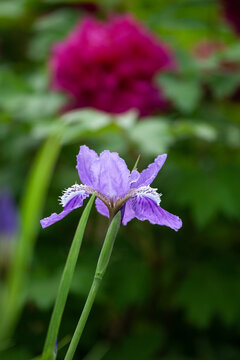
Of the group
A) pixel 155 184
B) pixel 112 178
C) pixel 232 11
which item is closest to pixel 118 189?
pixel 112 178

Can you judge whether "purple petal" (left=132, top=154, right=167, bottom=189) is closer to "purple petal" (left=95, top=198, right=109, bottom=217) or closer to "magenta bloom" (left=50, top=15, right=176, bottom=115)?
"purple petal" (left=95, top=198, right=109, bottom=217)

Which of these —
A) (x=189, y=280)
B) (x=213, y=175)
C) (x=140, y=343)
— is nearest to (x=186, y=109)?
(x=213, y=175)

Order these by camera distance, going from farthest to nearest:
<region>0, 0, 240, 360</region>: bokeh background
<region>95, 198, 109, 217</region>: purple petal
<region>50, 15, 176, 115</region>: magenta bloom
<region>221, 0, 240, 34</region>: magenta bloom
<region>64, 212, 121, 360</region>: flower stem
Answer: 1. <region>221, 0, 240, 34</region>: magenta bloom
2. <region>50, 15, 176, 115</region>: magenta bloom
3. <region>0, 0, 240, 360</region>: bokeh background
4. <region>95, 198, 109, 217</region>: purple petal
5. <region>64, 212, 121, 360</region>: flower stem

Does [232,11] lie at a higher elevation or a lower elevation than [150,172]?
higher

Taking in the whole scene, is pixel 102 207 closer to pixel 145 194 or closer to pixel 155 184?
pixel 145 194

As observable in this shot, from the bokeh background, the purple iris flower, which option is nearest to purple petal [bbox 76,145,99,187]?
the purple iris flower
